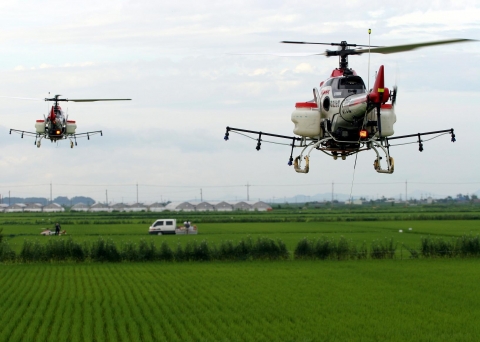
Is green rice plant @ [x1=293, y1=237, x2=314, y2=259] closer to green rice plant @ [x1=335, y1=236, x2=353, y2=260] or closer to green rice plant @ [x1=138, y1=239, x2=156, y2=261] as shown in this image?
green rice plant @ [x1=335, y1=236, x2=353, y2=260]

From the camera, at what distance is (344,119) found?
18.0 meters

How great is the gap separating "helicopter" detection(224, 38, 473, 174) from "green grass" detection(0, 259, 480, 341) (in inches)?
312

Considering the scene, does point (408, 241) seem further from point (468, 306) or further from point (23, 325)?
point (23, 325)

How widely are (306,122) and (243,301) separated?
14941 mm

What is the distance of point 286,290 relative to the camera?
35.0 meters

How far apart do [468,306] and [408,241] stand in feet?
109

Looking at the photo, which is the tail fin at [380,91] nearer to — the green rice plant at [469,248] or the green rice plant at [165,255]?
the green rice plant at [165,255]

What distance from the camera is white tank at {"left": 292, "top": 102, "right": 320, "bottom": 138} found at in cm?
1848

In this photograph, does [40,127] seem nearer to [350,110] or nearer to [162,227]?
[350,110]

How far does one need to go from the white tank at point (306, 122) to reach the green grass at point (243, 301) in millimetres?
8073

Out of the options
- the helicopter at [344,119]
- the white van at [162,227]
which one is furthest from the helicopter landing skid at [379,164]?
the white van at [162,227]

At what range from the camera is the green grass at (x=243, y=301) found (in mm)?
25000

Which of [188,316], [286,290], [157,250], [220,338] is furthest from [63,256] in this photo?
[220,338]

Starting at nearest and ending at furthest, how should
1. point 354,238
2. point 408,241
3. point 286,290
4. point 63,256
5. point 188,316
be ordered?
1. point 188,316
2. point 286,290
3. point 63,256
4. point 408,241
5. point 354,238
